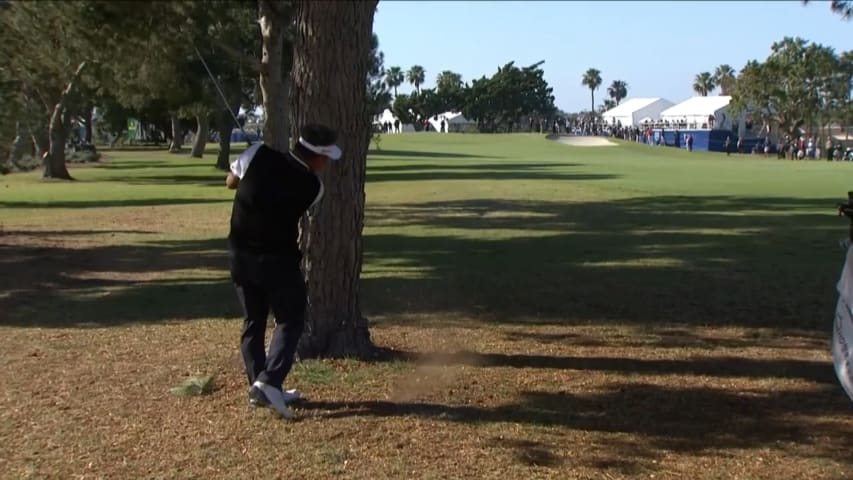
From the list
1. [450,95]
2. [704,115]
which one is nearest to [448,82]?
[450,95]

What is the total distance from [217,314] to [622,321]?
12.9 feet

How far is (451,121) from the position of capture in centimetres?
13662

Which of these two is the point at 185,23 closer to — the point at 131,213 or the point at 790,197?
the point at 131,213

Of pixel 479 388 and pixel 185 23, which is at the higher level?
pixel 185 23

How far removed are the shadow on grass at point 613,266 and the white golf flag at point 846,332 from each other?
397cm

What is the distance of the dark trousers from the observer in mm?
6016

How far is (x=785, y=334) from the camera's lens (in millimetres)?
8812

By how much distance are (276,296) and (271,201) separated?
59 cm

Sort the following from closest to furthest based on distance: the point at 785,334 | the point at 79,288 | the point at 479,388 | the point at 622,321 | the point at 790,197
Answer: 1. the point at 479,388
2. the point at 785,334
3. the point at 622,321
4. the point at 79,288
5. the point at 790,197

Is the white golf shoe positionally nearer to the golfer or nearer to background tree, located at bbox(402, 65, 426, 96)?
the golfer

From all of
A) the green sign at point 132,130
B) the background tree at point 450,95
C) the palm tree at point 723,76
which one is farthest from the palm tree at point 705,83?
the green sign at point 132,130

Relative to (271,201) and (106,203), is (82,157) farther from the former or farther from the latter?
(271,201)

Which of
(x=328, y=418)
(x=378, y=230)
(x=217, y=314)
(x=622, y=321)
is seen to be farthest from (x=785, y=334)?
(x=378, y=230)

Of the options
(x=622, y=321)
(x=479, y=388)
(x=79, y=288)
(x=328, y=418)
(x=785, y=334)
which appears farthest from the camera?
(x=79, y=288)
